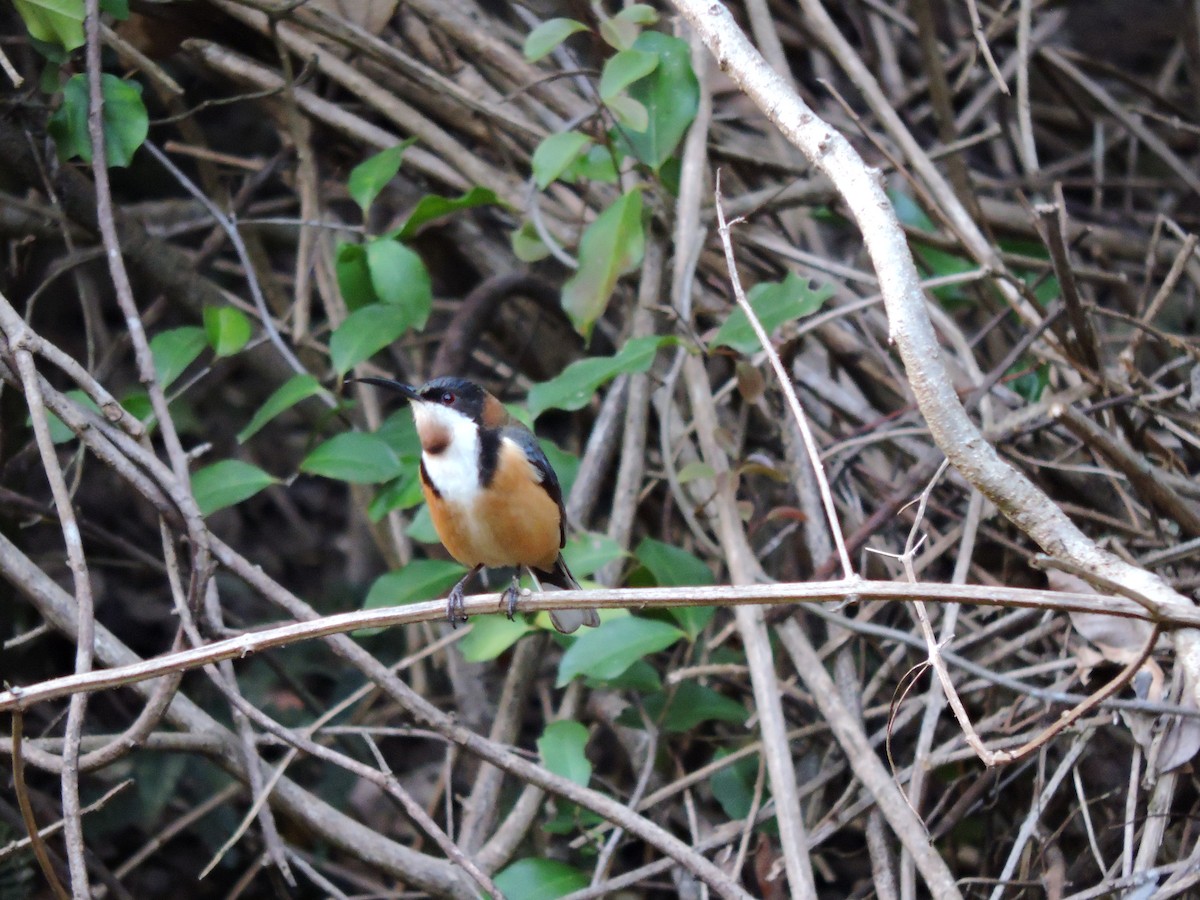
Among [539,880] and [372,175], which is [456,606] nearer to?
[539,880]

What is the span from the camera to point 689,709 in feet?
12.2

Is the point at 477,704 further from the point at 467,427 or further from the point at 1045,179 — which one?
the point at 1045,179

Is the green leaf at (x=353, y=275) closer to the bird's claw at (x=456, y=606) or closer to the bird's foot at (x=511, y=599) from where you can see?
the bird's claw at (x=456, y=606)

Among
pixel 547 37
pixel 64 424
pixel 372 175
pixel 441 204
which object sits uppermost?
pixel 547 37

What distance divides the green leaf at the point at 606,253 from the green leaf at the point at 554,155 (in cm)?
22

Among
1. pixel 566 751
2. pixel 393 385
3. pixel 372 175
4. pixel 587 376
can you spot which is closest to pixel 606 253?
pixel 587 376

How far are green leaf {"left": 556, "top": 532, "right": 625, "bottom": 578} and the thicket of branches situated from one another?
15 millimetres

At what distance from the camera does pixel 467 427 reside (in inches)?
141

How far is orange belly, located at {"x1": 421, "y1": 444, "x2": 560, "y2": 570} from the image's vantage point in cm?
343

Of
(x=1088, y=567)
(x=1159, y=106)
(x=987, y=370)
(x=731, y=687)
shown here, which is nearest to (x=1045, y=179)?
(x=1159, y=106)

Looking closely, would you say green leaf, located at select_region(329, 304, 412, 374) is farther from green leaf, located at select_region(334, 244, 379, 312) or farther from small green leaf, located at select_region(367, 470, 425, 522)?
small green leaf, located at select_region(367, 470, 425, 522)

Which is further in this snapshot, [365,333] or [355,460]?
[365,333]

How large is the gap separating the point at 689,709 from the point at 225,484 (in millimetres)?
1591

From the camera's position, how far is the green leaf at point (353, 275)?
13.3ft
